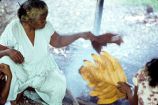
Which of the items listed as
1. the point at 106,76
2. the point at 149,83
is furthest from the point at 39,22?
the point at 149,83

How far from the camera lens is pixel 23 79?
4.72 m

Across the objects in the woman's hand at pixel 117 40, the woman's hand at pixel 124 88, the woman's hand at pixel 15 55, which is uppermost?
the woman's hand at pixel 15 55

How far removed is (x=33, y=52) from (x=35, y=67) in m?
0.22

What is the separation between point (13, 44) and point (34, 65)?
42 centimetres

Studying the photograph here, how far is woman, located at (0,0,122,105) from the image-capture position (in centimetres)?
446

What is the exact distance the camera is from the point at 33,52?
15.4 feet

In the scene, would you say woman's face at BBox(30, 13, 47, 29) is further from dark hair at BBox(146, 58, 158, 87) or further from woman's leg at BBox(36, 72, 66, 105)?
dark hair at BBox(146, 58, 158, 87)

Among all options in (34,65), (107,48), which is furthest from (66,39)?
(107,48)

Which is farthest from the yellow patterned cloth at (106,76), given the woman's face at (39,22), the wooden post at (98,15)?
the woman's face at (39,22)

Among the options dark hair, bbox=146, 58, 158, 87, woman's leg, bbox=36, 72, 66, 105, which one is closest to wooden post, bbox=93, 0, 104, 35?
woman's leg, bbox=36, 72, 66, 105

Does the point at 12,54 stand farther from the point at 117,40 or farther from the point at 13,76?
the point at 117,40

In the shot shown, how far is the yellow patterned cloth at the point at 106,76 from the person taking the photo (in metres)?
4.93

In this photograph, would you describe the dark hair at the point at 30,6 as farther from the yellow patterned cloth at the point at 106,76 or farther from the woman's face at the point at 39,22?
the yellow patterned cloth at the point at 106,76

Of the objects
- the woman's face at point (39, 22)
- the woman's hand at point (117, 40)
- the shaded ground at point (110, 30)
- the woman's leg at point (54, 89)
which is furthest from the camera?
the shaded ground at point (110, 30)
